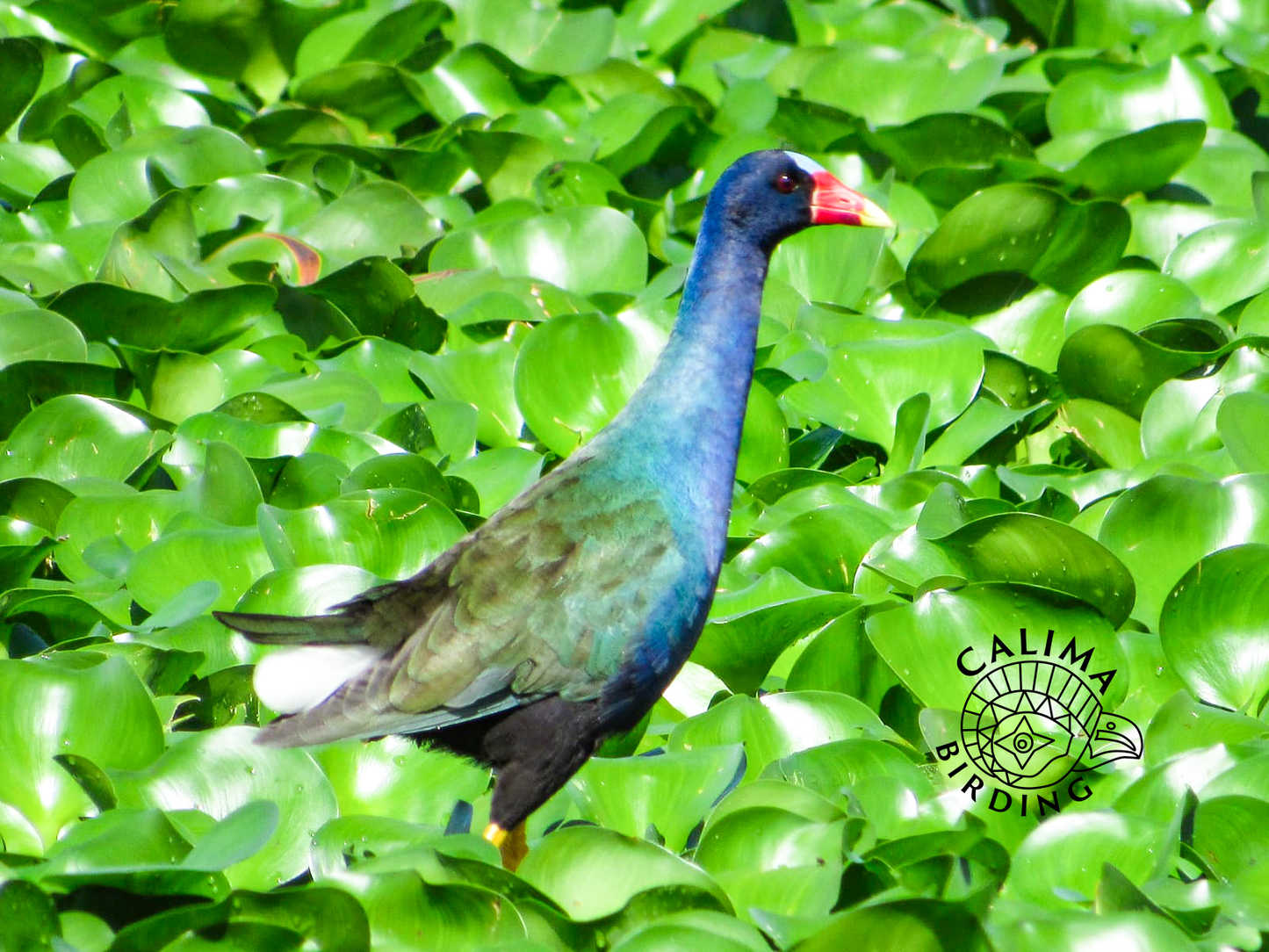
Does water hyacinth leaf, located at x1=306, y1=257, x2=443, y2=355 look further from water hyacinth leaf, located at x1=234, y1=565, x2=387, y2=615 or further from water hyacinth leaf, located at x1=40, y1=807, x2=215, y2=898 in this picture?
water hyacinth leaf, located at x1=40, y1=807, x2=215, y2=898

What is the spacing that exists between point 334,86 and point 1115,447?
6.40 feet

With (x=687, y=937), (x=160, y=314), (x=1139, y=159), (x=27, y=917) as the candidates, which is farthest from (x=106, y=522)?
(x=1139, y=159)

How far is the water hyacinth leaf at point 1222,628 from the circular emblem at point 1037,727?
0.44 ft

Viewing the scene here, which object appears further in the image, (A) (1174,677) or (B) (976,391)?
(B) (976,391)

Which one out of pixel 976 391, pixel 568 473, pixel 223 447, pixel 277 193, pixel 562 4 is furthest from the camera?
pixel 562 4

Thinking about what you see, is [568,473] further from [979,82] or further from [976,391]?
[979,82]

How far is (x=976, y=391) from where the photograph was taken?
2758 millimetres

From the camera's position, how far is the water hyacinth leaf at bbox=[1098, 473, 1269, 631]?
7.50 ft

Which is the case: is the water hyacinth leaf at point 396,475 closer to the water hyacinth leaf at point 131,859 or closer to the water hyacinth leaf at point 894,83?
the water hyacinth leaf at point 131,859

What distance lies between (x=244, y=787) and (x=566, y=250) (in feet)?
5.20

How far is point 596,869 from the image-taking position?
1.75 metres

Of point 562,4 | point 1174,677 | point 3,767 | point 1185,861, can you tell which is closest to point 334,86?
point 562,4

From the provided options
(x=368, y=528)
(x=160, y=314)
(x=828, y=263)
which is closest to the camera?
(x=368, y=528)

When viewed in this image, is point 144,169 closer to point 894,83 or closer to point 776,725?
point 894,83
